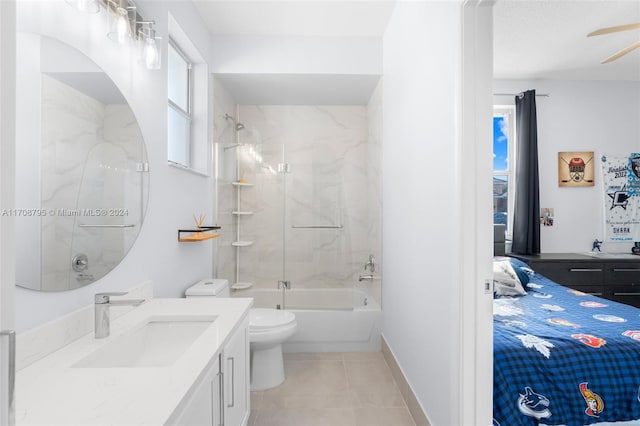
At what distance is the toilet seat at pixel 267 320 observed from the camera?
95.9 inches

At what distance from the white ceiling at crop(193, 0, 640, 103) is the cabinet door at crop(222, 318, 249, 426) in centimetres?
232

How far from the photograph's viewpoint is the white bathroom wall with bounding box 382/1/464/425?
5.05 feet

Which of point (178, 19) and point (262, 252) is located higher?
point (178, 19)

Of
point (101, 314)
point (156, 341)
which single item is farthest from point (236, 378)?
point (101, 314)

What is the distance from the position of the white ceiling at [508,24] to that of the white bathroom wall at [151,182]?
0.41 m

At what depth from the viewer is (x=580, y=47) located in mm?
3100

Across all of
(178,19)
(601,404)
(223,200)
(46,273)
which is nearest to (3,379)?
(46,273)

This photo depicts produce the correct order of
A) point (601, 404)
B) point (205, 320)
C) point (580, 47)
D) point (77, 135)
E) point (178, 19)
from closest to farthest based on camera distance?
point (77, 135)
point (205, 320)
point (601, 404)
point (178, 19)
point (580, 47)

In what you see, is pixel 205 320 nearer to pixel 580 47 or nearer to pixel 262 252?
pixel 262 252

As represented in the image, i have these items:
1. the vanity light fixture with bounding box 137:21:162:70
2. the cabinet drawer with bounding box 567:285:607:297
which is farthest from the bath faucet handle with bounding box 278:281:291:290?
the cabinet drawer with bounding box 567:285:607:297

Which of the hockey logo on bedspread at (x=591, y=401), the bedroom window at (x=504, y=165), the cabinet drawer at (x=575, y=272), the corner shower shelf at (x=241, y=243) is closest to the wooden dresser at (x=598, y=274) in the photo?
the cabinet drawer at (x=575, y=272)

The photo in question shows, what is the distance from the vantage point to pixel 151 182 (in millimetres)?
1899

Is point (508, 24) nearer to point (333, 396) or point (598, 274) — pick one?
point (598, 274)

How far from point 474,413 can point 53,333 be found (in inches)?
64.5
